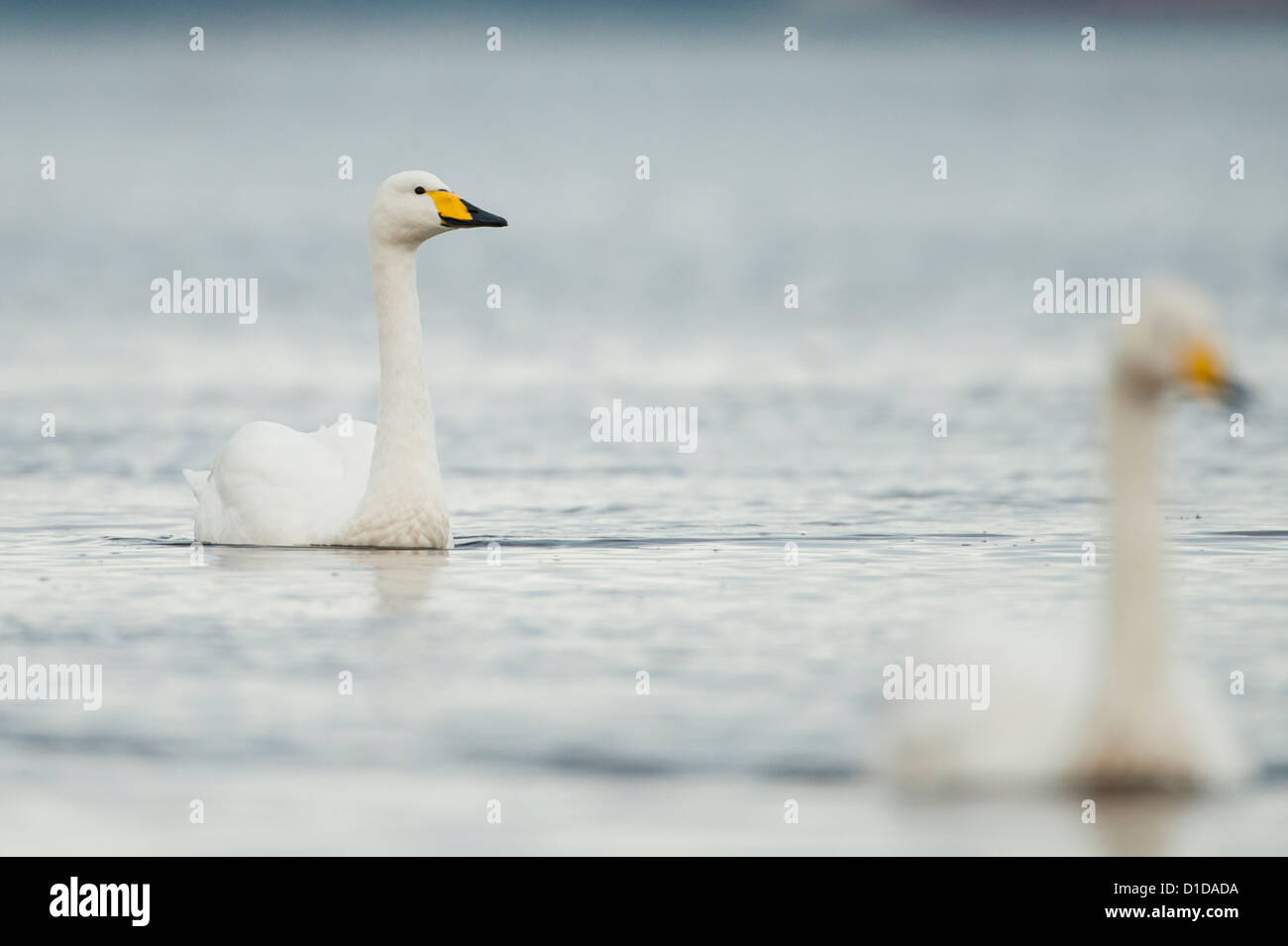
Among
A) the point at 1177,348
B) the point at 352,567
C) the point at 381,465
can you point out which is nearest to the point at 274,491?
the point at 381,465

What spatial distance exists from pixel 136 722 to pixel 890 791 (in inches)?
105

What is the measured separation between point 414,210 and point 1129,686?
266 inches

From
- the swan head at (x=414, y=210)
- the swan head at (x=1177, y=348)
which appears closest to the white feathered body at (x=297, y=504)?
the swan head at (x=414, y=210)

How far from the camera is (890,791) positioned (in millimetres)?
7059

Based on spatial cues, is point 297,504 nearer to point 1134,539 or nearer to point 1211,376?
point 1134,539

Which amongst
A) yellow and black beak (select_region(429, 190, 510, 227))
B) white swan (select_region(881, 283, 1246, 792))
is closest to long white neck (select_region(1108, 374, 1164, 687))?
white swan (select_region(881, 283, 1246, 792))

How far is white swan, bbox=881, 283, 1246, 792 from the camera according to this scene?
632cm

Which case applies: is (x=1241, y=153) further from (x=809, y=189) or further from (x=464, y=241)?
(x=464, y=241)

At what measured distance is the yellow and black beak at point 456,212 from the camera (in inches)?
479

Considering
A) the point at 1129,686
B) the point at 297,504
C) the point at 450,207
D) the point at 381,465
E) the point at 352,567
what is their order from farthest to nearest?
the point at 450,207, the point at 297,504, the point at 381,465, the point at 352,567, the point at 1129,686

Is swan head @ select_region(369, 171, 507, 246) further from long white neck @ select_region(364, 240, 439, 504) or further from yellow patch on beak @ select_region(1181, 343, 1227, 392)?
yellow patch on beak @ select_region(1181, 343, 1227, 392)

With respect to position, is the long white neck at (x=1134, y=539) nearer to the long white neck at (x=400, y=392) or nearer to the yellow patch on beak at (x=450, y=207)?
the long white neck at (x=400, y=392)

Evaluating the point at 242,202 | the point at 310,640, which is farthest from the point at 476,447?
the point at 242,202

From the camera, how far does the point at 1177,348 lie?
6277mm
